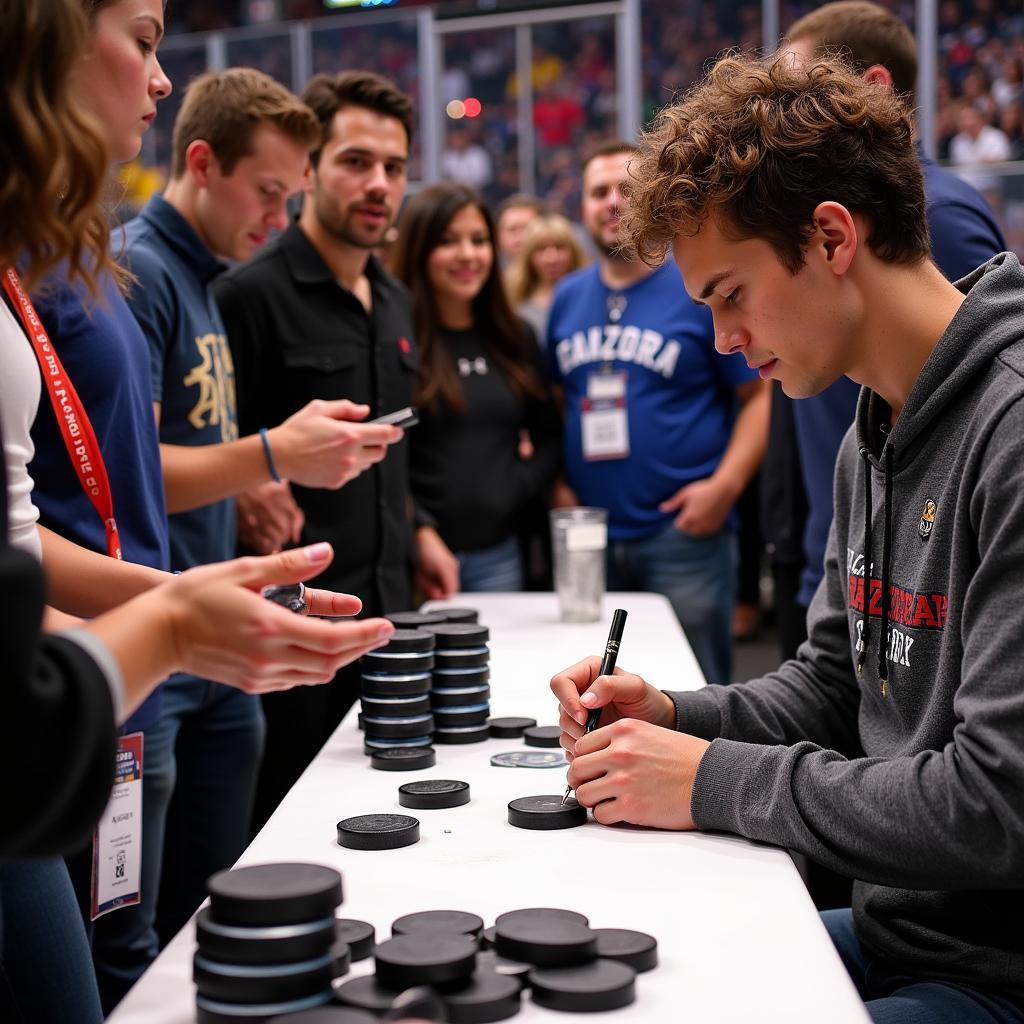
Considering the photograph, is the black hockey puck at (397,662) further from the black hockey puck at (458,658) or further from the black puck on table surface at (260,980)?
the black puck on table surface at (260,980)

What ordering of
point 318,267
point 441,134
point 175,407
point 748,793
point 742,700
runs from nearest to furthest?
point 748,793, point 742,700, point 175,407, point 318,267, point 441,134

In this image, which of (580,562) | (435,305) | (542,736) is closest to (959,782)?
(542,736)

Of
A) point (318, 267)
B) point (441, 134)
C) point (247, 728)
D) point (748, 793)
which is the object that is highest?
point (441, 134)

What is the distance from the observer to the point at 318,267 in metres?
2.76

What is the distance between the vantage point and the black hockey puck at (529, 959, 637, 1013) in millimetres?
925

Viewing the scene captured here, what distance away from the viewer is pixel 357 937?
1.01 m

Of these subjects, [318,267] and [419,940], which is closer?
[419,940]

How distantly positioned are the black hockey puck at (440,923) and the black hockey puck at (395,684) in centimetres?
59

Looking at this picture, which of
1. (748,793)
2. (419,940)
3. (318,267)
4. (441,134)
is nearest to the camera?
(419,940)

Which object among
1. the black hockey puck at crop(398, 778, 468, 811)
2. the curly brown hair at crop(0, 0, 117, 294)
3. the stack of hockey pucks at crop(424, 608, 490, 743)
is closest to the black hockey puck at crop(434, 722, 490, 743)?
the stack of hockey pucks at crop(424, 608, 490, 743)

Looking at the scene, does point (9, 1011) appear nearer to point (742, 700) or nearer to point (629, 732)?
point (629, 732)

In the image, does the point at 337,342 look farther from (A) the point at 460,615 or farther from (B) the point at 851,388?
(B) the point at 851,388

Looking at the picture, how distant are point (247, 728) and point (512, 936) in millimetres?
1450

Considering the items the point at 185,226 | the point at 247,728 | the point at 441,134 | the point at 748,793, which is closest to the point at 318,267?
the point at 185,226
